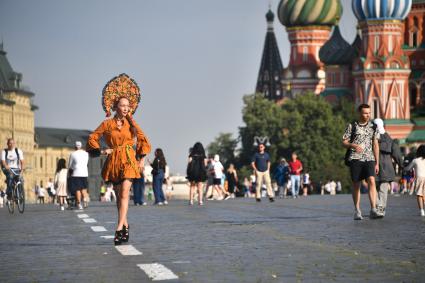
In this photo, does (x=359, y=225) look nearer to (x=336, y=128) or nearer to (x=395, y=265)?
(x=395, y=265)

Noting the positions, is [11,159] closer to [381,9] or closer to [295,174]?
[295,174]

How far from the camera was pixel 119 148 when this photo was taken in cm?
1955

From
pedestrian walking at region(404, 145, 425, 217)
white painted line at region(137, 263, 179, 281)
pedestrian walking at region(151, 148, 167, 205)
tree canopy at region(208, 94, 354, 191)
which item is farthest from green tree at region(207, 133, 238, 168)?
white painted line at region(137, 263, 179, 281)

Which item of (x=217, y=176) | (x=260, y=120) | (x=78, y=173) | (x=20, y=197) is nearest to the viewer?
(x=20, y=197)

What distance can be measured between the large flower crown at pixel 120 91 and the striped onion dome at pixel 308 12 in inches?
5660

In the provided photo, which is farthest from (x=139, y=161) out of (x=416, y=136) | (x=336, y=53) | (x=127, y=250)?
(x=336, y=53)

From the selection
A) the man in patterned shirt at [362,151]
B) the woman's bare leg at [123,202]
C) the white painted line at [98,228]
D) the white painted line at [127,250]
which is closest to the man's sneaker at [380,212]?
the man in patterned shirt at [362,151]

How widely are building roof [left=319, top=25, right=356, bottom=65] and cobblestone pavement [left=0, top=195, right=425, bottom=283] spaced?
13582 cm

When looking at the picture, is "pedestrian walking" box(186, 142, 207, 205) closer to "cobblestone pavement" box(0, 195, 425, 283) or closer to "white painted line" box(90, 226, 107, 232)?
"cobblestone pavement" box(0, 195, 425, 283)

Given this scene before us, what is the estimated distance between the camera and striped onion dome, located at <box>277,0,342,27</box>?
16500 cm

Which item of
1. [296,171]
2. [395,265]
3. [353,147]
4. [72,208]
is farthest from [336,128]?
[395,265]

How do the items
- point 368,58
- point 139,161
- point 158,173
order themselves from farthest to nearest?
point 368,58, point 158,173, point 139,161

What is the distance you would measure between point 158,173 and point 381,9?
106 m

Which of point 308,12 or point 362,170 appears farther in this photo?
point 308,12
